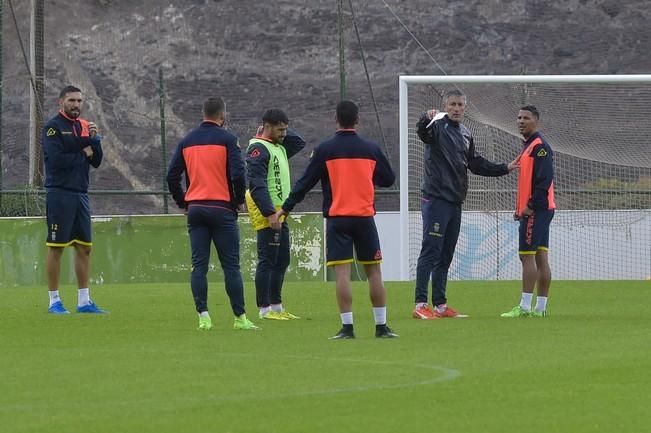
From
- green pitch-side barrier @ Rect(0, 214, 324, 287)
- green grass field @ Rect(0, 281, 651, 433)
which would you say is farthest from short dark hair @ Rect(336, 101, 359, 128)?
green pitch-side barrier @ Rect(0, 214, 324, 287)

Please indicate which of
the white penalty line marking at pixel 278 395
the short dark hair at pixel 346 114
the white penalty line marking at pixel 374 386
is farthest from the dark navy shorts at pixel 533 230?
the white penalty line marking at pixel 278 395

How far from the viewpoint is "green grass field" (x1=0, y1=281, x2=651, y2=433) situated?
7078 millimetres

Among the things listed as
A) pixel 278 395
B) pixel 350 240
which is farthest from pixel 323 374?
pixel 350 240

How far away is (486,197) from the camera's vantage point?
73.2 feet

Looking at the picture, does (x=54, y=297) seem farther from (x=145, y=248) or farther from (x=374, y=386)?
(x=145, y=248)

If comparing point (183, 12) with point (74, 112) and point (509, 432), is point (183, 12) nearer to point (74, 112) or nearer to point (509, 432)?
point (74, 112)

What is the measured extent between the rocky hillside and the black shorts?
27.5 m

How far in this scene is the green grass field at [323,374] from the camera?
7.08 meters

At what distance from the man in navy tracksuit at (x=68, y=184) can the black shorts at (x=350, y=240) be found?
3818mm

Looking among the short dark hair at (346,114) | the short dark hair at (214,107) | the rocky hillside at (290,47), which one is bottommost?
the short dark hair at (346,114)

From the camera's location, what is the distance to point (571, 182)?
22844mm

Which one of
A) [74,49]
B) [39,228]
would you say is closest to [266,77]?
[74,49]

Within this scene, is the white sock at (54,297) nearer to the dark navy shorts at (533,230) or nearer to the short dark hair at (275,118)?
the short dark hair at (275,118)

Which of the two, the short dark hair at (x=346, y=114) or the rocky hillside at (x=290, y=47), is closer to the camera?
the short dark hair at (x=346, y=114)
